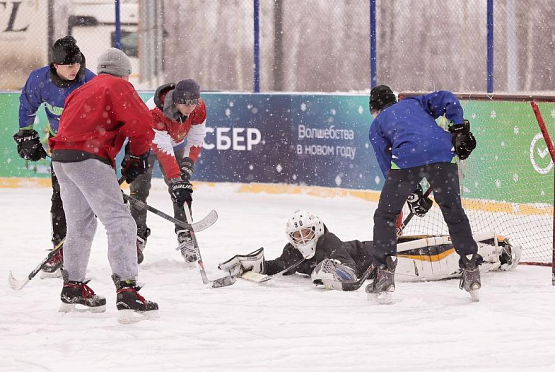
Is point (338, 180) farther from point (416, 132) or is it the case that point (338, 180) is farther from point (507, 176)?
point (416, 132)

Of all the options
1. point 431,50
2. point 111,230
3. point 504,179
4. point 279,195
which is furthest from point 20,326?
point 431,50

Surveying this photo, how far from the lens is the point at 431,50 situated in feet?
53.1

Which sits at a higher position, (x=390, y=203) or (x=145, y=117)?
(x=145, y=117)

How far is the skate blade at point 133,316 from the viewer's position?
5.22 meters

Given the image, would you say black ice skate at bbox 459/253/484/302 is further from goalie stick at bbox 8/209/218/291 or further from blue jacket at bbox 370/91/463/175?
goalie stick at bbox 8/209/218/291

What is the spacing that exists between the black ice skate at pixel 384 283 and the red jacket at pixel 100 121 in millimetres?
1448

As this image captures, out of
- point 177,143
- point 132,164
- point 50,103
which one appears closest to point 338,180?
point 177,143

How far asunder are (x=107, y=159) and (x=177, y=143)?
2.01 metres

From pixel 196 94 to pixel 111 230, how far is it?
1.68 meters

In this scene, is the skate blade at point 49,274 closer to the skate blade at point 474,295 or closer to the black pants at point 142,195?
the black pants at point 142,195

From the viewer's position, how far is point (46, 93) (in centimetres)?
643

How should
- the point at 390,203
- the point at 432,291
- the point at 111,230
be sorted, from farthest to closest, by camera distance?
1. the point at 432,291
2. the point at 390,203
3. the point at 111,230

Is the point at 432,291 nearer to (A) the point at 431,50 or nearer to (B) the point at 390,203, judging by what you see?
(B) the point at 390,203

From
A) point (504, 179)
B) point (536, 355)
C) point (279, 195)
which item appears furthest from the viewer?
point (279, 195)
